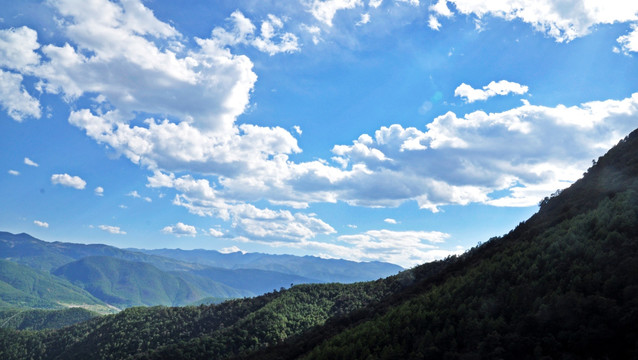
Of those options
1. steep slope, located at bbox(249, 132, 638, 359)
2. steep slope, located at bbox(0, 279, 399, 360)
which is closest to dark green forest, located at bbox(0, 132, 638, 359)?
steep slope, located at bbox(249, 132, 638, 359)

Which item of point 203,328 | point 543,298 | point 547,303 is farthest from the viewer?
point 203,328

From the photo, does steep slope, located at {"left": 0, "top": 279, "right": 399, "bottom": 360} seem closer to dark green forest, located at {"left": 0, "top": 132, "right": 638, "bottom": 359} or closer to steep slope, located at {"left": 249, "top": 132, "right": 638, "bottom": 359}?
dark green forest, located at {"left": 0, "top": 132, "right": 638, "bottom": 359}

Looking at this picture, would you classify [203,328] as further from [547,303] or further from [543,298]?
[547,303]

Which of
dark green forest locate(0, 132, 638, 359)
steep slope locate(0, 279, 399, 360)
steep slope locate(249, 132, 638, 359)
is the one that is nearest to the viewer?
steep slope locate(249, 132, 638, 359)

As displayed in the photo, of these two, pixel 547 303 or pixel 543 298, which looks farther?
pixel 543 298

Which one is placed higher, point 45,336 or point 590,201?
point 590,201

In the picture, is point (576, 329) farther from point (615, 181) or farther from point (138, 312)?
point (138, 312)

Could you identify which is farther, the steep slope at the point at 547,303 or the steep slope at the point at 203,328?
the steep slope at the point at 203,328

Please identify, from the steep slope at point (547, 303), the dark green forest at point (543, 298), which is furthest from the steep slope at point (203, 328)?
the steep slope at point (547, 303)

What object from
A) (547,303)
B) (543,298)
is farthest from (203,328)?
(547,303)

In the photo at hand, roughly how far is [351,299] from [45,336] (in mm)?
178506

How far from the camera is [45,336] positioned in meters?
191

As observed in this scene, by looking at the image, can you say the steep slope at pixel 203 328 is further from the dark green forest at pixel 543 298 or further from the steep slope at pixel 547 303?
the steep slope at pixel 547 303

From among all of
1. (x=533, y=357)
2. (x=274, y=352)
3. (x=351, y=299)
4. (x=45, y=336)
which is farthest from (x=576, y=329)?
(x=45, y=336)
